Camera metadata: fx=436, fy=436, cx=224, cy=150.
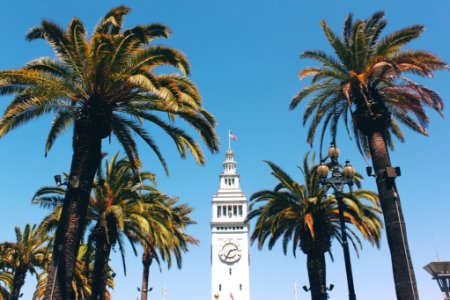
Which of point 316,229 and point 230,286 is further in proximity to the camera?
point 230,286

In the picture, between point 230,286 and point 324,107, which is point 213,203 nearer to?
point 230,286

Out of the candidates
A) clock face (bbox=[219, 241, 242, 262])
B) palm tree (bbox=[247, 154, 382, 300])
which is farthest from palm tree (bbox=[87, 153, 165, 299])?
clock face (bbox=[219, 241, 242, 262])

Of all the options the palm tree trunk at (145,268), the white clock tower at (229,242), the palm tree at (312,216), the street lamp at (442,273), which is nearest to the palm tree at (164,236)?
the palm tree trunk at (145,268)

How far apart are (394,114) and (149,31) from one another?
39.5 feet

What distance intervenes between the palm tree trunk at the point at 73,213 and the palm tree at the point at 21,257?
78.4ft

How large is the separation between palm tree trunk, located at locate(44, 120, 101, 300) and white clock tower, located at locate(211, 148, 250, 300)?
68.2m

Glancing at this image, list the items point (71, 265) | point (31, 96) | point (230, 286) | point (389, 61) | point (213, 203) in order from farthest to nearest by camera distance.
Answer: point (213, 203)
point (230, 286)
point (389, 61)
point (31, 96)
point (71, 265)

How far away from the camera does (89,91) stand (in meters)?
16.0

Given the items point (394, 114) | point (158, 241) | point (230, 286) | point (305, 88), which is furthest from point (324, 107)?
point (230, 286)

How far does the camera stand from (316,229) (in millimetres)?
24141

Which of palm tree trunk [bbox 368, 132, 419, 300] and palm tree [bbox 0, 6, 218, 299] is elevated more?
palm tree [bbox 0, 6, 218, 299]

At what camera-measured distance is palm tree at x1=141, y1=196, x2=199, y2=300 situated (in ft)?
82.0

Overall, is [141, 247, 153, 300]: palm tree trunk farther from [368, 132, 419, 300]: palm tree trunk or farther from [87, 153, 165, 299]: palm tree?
[368, 132, 419, 300]: palm tree trunk

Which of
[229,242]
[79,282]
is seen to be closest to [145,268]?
[79,282]
